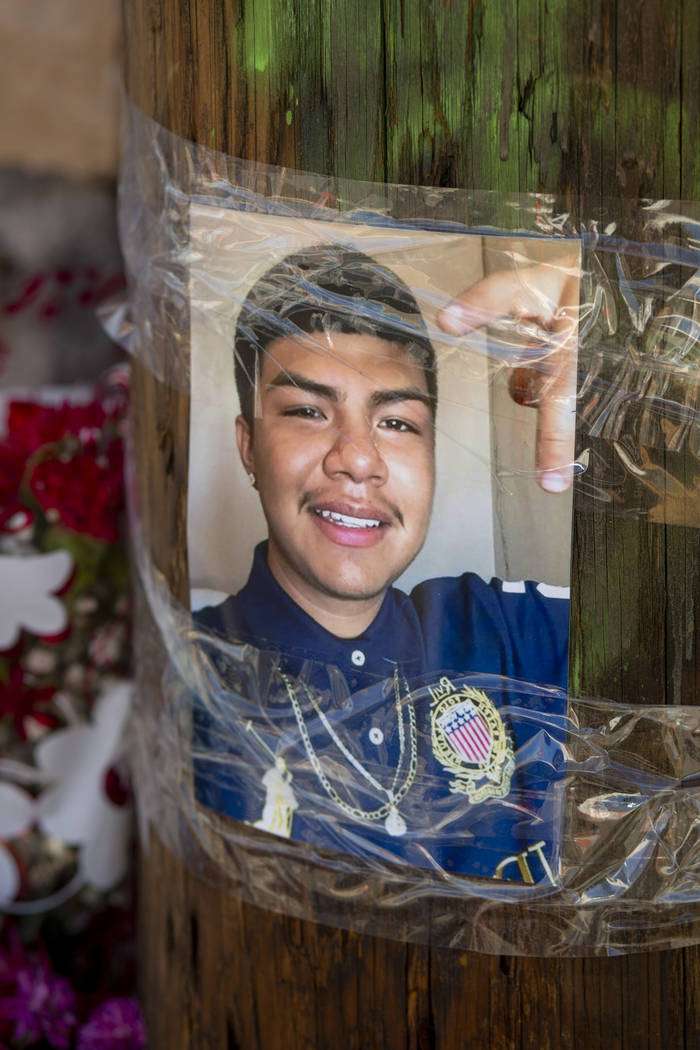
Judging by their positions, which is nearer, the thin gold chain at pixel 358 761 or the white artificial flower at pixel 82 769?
the thin gold chain at pixel 358 761

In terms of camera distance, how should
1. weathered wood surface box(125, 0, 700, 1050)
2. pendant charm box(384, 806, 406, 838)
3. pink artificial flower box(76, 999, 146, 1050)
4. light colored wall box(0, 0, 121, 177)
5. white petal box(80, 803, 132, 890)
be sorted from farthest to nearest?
light colored wall box(0, 0, 121, 177) → white petal box(80, 803, 132, 890) → pink artificial flower box(76, 999, 146, 1050) → pendant charm box(384, 806, 406, 838) → weathered wood surface box(125, 0, 700, 1050)

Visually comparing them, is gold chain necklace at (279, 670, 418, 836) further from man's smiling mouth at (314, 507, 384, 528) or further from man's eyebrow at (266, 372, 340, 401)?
man's eyebrow at (266, 372, 340, 401)

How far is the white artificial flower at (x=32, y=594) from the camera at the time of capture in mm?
1531

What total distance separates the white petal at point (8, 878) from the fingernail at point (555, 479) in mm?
1234

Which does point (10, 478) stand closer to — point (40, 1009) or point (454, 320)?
point (40, 1009)

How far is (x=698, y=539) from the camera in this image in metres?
0.78

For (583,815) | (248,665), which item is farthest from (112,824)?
(583,815)

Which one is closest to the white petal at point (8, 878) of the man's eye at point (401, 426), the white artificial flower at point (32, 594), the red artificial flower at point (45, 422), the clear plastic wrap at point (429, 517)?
the white artificial flower at point (32, 594)

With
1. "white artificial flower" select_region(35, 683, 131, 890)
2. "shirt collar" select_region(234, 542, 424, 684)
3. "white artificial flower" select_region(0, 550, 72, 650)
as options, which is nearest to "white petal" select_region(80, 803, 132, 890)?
"white artificial flower" select_region(35, 683, 131, 890)

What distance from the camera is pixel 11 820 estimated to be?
158 cm

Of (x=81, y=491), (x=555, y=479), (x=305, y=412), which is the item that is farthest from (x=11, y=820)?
(x=555, y=479)

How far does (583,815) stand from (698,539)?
25 centimetres

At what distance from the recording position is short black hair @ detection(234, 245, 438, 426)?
77 centimetres

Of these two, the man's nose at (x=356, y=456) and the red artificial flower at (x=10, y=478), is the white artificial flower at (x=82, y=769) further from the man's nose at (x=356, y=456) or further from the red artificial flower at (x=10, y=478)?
the man's nose at (x=356, y=456)
